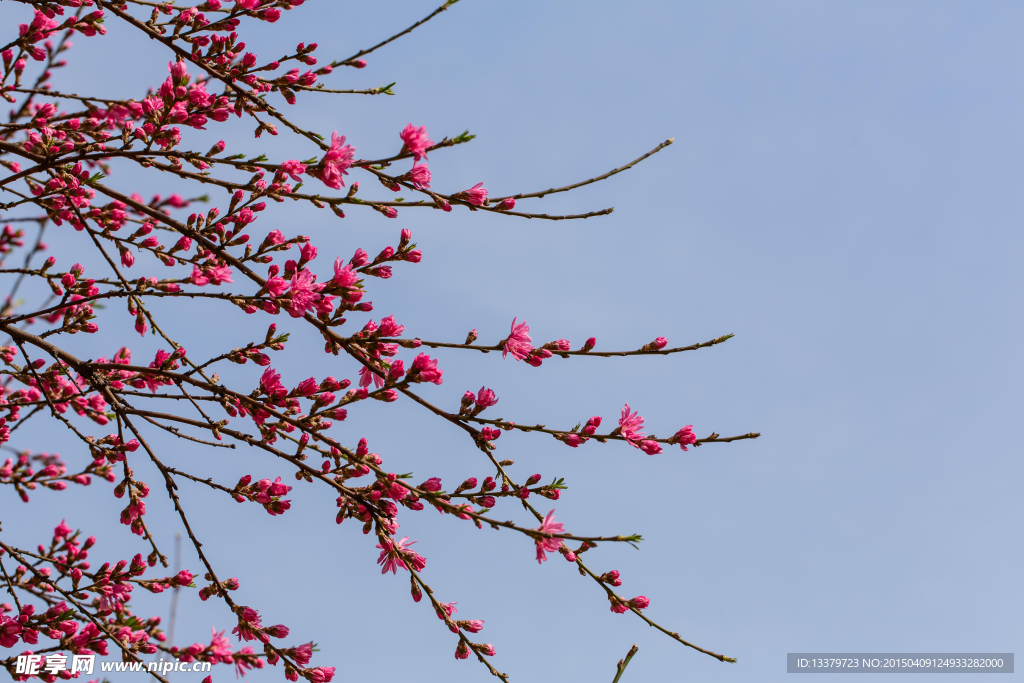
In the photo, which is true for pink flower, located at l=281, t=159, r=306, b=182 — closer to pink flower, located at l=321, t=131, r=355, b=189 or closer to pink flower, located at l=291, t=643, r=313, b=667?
pink flower, located at l=321, t=131, r=355, b=189

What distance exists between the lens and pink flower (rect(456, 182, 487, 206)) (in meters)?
3.11

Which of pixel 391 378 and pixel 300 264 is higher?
pixel 300 264

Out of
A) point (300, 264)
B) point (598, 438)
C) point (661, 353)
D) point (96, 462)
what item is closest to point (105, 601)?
point (96, 462)

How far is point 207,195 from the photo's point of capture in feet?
10.1

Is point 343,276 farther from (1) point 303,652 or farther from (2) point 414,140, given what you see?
(1) point 303,652

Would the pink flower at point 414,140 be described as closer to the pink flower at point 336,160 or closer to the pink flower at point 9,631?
the pink flower at point 336,160

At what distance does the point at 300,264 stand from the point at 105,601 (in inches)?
81.4

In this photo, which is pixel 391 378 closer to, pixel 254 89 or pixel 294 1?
pixel 254 89

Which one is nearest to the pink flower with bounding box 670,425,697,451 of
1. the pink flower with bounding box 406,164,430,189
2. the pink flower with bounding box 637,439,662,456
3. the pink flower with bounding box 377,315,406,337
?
the pink flower with bounding box 637,439,662,456

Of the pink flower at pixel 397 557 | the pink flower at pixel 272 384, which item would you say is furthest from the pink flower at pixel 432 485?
the pink flower at pixel 272 384

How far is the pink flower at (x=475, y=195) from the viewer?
3113 millimetres

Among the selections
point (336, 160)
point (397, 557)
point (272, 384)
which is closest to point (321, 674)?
point (397, 557)

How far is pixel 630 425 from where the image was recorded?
326 cm

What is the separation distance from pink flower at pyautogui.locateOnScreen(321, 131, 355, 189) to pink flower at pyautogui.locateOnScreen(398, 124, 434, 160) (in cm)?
25
